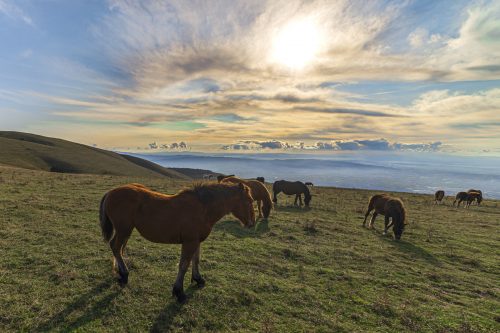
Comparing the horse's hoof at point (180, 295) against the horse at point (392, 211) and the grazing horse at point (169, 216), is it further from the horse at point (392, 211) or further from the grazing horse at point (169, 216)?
the horse at point (392, 211)

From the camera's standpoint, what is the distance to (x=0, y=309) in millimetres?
6148

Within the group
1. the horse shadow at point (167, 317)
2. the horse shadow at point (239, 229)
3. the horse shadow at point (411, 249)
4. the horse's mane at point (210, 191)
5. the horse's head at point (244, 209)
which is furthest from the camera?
the horse shadow at point (239, 229)

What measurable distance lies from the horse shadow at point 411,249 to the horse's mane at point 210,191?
9891mm

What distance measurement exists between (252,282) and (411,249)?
30.6 feet

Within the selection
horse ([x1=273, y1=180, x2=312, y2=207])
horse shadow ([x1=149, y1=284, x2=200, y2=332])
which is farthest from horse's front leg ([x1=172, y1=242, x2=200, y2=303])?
horse ([x1=273, y1=180, x2=312, y2=207])

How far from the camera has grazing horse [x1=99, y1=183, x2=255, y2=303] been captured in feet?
23.1

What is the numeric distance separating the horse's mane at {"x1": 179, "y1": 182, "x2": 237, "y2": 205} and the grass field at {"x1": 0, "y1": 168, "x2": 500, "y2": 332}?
2.70 meters

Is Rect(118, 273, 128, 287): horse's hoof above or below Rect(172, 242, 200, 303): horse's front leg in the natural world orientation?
below

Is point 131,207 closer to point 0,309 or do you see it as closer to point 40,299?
point 40,299

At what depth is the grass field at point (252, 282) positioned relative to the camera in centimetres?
639

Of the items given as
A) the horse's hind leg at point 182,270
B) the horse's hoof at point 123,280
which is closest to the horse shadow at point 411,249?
the horse's hind leg at point 182,270

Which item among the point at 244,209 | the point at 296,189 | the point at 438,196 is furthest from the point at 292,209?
the point at 438,196

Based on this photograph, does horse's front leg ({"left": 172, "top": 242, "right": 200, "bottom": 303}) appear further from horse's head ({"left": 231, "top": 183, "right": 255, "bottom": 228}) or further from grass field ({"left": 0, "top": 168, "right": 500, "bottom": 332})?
horse's head ({"left": 231, "top": 183, "right": 255, "bottom": 228})

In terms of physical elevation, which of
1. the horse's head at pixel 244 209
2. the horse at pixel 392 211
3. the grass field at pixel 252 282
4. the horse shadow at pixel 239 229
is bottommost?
the grass field at pixel 252 282
